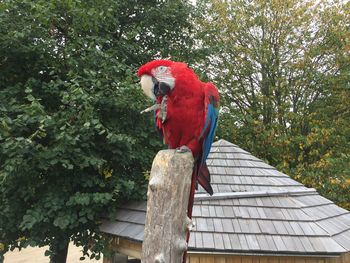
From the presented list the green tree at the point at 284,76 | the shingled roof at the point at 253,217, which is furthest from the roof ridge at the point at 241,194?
the green tree at the point at 284,76

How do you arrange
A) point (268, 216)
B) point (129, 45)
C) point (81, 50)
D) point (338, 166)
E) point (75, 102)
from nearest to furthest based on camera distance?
point (268, 216), point (75, 102), point (81, 50), point (129, 45), point (338, 166)

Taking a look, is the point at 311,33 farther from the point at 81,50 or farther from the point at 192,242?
the point at 192,242

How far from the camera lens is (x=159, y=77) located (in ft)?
6.52

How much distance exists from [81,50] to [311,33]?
228 inches

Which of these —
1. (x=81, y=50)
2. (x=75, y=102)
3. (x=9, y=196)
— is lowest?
(x=9, y=196)

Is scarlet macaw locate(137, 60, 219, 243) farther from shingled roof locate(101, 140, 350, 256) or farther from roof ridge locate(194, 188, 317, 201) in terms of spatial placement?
roof ridge locate(194, 188, 317, 201)

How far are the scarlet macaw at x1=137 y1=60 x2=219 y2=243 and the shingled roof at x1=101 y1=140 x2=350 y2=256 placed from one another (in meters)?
1.56

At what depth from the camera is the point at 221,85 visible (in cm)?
830

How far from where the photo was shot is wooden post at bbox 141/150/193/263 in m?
1.37

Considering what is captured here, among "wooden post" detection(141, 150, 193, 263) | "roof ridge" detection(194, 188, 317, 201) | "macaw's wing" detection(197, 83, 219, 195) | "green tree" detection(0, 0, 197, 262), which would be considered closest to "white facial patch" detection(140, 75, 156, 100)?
"macaw's wing" detection(197, 83, 219, 195)

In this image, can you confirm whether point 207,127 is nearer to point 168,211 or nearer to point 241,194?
point 168,211

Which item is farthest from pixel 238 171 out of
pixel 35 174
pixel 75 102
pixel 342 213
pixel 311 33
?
pixel 311 33

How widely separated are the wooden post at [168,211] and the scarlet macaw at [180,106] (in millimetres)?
435

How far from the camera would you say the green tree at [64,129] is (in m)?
3.78
